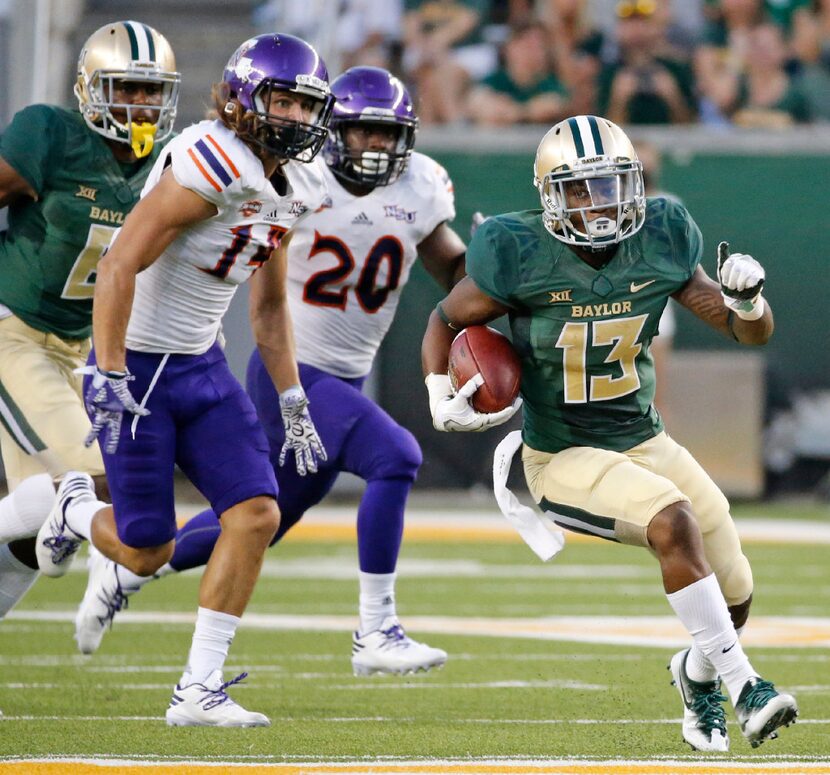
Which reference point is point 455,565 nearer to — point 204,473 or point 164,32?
point 204,473

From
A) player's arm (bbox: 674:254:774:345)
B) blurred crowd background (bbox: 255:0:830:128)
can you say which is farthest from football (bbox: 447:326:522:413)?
blurred crowd background (bbox: 255:0:830:128)

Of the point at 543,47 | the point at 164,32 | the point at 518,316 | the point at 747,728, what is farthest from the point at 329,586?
the point at 164,32

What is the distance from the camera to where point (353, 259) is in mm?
5117

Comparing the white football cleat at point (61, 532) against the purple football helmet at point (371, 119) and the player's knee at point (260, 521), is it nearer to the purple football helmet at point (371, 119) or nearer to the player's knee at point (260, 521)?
Answer: the player's knee at point (260, 521)

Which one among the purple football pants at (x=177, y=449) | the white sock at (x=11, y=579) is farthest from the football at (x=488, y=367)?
the white sock at (x=11, y=579)

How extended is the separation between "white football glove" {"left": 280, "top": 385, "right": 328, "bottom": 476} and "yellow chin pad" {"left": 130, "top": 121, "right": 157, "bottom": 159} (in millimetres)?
769

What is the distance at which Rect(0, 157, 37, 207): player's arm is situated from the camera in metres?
4.48

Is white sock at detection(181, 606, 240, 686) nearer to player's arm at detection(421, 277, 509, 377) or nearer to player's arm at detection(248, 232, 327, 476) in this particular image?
player's arm at detection(248, 232, 327, 476)

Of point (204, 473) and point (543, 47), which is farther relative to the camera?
point (543, 47)

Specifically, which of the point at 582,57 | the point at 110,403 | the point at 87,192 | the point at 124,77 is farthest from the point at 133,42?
the point at 582,57

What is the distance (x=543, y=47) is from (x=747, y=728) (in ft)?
25.8

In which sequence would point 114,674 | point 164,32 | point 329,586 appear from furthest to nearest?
point 164,32, point 329,586, point 114,674

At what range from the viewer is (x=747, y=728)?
341cm

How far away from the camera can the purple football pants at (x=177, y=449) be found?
403 centimetres
